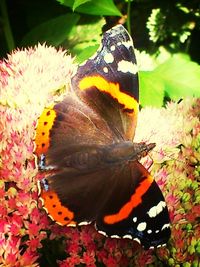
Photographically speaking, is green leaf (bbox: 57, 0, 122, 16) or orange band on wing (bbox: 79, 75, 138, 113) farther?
green leaf (bbox: 57, 0, 122, 16)

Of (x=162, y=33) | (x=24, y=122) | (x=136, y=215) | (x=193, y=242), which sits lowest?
(x=193, y=242)

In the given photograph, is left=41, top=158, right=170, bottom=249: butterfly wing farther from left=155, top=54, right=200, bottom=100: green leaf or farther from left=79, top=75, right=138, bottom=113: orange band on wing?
left=155, top=54, right=200, bottom=100: green leaf

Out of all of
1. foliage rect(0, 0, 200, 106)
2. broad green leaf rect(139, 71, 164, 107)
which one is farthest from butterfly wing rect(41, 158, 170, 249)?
foliage rect(0, 0, 200, 106)

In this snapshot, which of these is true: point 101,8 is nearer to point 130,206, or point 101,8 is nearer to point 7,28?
point 7,28

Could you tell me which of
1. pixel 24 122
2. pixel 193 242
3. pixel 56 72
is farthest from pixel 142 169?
pixel 56 72

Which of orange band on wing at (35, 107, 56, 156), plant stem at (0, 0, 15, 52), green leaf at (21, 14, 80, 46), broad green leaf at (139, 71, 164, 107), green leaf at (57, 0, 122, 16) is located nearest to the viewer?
orange band on wing at (35, 107, 56, 156)

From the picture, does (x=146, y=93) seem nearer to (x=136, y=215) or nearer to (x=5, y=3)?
(x=136, y=215)

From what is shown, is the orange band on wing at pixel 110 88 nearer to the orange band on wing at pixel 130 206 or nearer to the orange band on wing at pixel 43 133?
the orange band on wing at pixel 43 133
